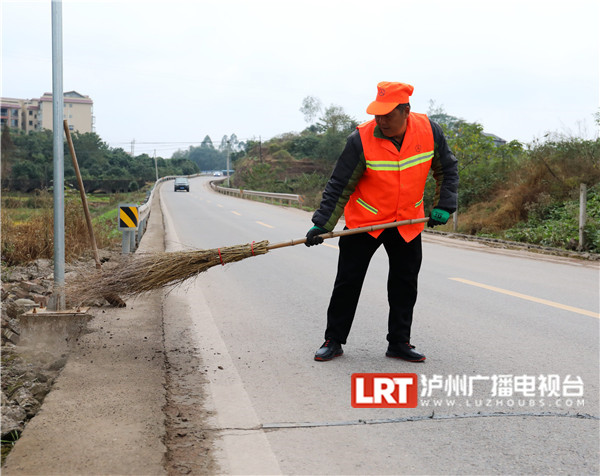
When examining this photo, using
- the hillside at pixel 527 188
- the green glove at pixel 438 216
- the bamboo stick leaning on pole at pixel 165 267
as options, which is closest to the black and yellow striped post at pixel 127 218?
the bamboo stick leaning on pole at pixel 165 267

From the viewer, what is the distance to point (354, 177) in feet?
14.0

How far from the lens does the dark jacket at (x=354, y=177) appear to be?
4.25 metres

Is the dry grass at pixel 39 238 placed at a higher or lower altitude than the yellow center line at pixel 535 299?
higher

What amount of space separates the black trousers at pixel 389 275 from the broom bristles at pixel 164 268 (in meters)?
0.66

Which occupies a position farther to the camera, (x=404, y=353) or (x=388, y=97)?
(x=404, y=353)

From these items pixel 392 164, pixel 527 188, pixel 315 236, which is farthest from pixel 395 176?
pixel 527 188

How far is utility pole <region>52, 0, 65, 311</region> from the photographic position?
4.91 m

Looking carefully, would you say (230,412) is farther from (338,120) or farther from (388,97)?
(338,120)

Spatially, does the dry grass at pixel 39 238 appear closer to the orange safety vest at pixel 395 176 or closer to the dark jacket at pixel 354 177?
the dark jacket at pixel 354 177

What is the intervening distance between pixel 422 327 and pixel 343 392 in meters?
1.87

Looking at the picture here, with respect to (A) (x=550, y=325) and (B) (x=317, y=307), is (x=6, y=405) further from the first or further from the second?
(A) (x=550, y=325)

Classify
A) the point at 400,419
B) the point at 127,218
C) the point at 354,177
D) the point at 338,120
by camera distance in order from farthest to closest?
the point at 338,120 < the point at 127,218 < the point at 354,177 < the point at 400,419

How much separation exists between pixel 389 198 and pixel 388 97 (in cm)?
68

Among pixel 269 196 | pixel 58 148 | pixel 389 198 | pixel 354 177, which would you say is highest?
pixel 58 148
